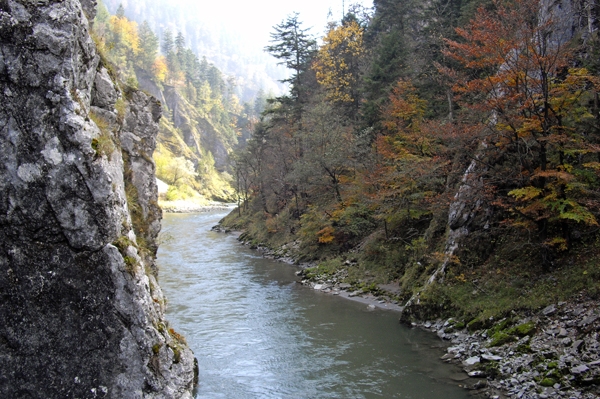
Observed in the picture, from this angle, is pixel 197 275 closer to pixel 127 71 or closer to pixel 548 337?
pixel 548 337

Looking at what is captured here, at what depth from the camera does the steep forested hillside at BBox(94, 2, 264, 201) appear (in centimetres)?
9531

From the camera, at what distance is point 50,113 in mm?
6785

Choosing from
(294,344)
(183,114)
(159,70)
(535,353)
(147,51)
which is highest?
(147,51)

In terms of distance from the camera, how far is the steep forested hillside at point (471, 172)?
12.5 m

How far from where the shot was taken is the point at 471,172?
50.3 feet

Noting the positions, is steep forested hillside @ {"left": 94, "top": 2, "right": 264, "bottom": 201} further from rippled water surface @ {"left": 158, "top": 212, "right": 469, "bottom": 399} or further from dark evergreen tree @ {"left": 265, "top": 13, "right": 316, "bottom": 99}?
rippled water surface @ {"left": 158, "top": 212, "right": 469, "bottom": 399}

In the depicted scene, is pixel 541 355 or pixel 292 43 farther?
pixel 292 43

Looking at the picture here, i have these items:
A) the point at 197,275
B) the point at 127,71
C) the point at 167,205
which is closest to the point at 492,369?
the point at 197,275

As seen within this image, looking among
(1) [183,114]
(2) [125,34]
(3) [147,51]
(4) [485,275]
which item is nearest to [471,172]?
(4) [485,275]

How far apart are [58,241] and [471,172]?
13244 millimetres

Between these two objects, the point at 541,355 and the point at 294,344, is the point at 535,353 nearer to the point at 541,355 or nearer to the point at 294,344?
the point at 541,355

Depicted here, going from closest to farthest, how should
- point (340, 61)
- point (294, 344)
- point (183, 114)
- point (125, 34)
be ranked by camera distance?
point (294, 344)
point (340, 61)
point (125, 34)
point (183, 114)

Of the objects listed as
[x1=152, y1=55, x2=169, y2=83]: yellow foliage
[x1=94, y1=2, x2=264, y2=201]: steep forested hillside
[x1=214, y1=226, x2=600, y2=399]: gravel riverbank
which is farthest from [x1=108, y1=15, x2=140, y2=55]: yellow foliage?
[x1=214, y1=226, x2=600, y2=399]: gravel riverbank

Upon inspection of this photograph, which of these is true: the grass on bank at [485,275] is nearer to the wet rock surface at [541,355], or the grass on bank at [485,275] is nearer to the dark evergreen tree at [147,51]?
the wet rock surface at [541,355]
